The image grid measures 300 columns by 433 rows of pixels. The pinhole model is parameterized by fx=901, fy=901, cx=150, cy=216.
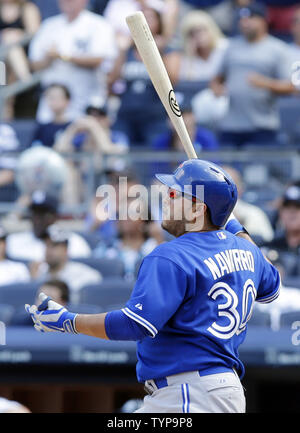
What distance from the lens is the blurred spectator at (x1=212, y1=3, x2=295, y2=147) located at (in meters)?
8.62

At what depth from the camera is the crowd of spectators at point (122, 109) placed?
7.25 metres

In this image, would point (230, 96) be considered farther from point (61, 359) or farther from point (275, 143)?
point (61, 359)

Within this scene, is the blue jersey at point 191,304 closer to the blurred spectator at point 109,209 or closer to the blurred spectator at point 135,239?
the blurred spectator at point 135,239

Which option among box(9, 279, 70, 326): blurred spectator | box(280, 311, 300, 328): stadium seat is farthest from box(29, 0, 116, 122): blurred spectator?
box(280, 311, 300, 328): stadium seat

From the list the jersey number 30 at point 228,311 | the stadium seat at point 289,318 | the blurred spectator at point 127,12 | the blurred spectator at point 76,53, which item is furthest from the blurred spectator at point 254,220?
the jersey number 30 at point 228,311

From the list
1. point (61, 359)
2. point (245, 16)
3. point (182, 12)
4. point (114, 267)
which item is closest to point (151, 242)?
point (114, 267)

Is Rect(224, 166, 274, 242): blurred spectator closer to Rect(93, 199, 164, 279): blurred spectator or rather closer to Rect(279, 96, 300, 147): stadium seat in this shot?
Rect(93, 199, 164, 279): blurred spectator

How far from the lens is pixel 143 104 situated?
9.00 metres

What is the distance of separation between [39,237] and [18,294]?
1.19m

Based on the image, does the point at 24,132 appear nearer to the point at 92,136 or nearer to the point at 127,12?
the point at 92,136

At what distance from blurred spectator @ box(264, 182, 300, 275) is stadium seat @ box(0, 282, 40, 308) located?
70.7 inches

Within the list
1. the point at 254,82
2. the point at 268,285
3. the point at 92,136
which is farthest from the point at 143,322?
the point at 254,82

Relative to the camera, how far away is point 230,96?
28.6ft

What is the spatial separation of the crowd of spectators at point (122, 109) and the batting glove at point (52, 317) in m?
2.80
